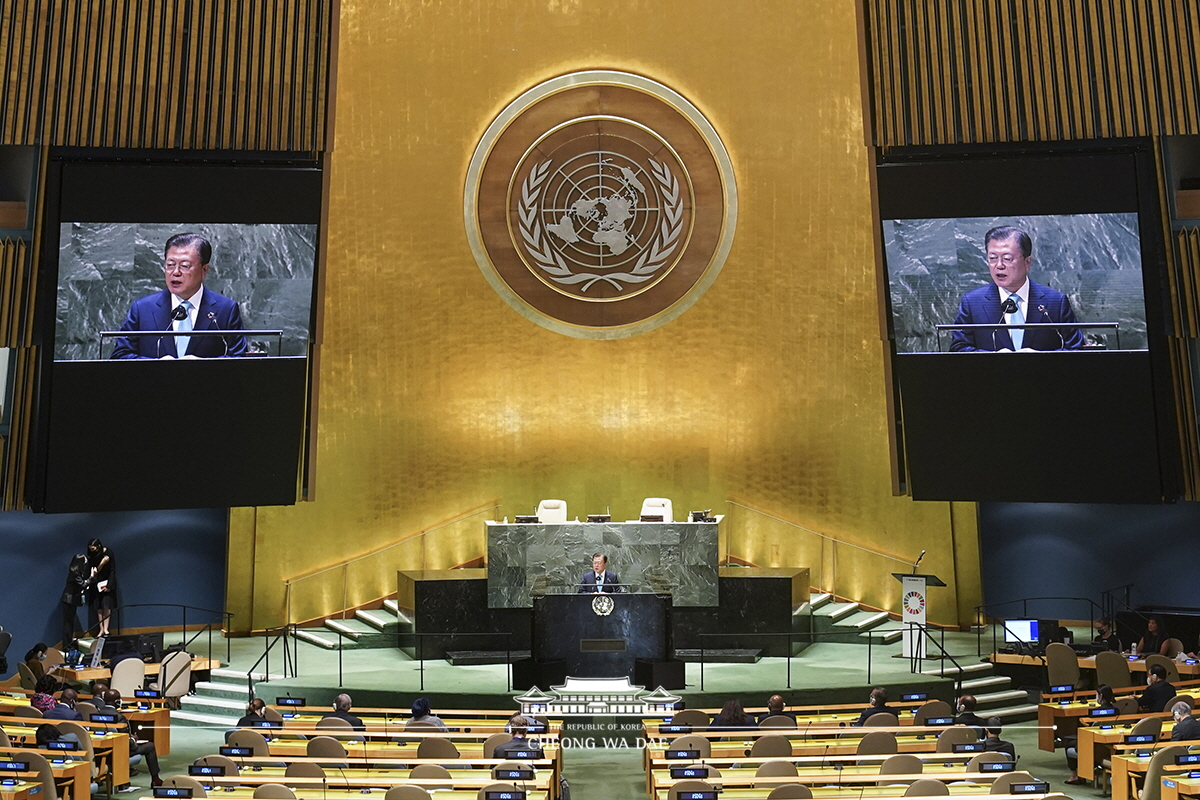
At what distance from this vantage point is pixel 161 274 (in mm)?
13312

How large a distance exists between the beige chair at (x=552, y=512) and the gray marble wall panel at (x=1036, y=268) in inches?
171

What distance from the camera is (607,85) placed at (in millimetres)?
16609

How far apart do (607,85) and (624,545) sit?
5780 millimetres

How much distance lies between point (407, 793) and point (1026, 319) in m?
8.28

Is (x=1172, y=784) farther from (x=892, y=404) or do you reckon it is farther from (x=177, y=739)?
(x=177, y=739)

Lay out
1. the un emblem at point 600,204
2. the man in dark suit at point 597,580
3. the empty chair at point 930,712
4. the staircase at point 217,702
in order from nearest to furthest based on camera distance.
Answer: the empty chair at point 930,712, the staircase at point 217,702, the man in dark suit at point 597,580, the un emblem at point 600,204

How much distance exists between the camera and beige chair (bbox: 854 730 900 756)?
950cm

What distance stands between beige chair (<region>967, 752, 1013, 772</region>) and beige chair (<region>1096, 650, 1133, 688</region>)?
14.5 ft

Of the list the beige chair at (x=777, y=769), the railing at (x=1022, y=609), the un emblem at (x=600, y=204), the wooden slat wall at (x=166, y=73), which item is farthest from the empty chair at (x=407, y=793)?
the un emblem at (x=600, y=204)

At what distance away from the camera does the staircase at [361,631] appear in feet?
49.7

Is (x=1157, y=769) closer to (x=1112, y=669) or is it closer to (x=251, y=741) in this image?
(x=1112, y=669)

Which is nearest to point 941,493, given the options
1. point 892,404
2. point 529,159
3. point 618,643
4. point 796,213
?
point 892,404

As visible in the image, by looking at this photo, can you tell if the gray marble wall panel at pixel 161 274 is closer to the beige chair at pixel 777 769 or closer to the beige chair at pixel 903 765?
the beige chair at pixel 777 769

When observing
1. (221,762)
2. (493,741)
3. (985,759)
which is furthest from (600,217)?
(221,762)
